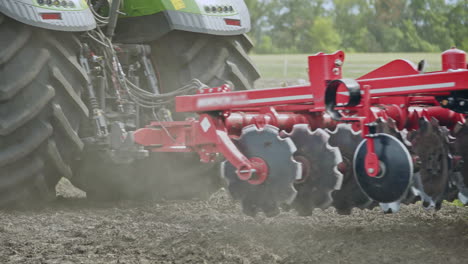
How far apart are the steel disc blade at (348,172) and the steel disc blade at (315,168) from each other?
15 centimetres

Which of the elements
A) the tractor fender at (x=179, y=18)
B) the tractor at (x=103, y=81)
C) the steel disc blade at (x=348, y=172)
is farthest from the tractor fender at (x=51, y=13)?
the steel disc blade at (x=348, y=172)

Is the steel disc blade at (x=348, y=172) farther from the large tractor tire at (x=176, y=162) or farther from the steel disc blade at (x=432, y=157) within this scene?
the large tractor tire at (x=176, y=162)

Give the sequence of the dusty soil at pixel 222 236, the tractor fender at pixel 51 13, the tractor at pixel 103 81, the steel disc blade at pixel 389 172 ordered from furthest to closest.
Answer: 1. the tractor at pixel 103 81
2. the tractor fender at pixel 51 13
3. the dusty soil at pixel 222 236
4. the steel disc blade at pixel 389 172

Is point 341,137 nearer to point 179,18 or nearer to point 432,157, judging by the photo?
point 432,157

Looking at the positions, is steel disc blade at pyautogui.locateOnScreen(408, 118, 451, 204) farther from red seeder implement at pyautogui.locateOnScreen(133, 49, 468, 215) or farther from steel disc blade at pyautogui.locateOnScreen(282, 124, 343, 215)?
steel disc blade at pyautogui.locateOnScreen(282, 124, 343, 215)

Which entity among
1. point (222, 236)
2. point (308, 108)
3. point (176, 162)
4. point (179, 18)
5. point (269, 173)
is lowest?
point (222, 236)

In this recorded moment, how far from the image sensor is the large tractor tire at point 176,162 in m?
4.95

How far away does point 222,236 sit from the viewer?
3.76m

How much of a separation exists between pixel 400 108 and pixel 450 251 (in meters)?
0.76

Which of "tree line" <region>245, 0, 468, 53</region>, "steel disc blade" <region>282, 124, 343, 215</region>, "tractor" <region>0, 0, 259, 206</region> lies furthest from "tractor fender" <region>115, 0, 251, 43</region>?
"tree line" <region>245, 0, 468, 53</region>

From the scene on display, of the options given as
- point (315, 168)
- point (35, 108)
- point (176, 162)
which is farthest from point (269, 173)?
point (35, 108)

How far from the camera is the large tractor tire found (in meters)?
4.95

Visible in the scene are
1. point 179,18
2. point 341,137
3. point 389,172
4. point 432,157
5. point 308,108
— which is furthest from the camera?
point 179,18

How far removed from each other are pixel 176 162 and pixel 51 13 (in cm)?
128
